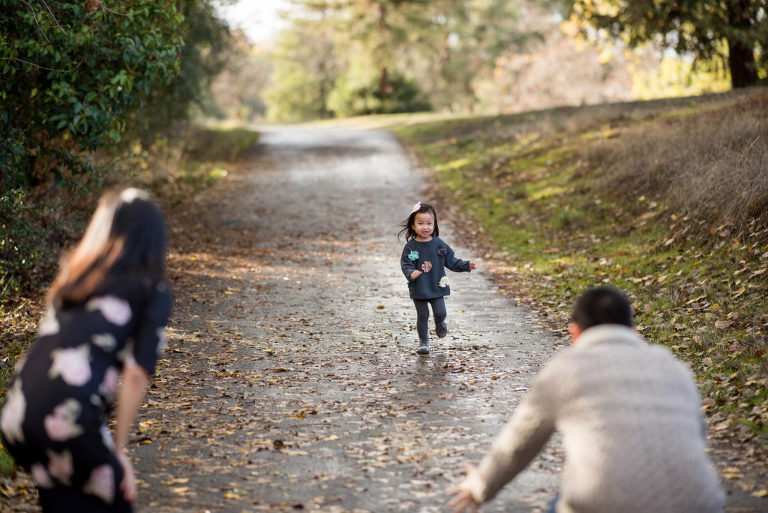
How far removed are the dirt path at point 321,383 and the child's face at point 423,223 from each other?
1353 mm

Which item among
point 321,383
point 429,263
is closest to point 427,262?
point 429,263

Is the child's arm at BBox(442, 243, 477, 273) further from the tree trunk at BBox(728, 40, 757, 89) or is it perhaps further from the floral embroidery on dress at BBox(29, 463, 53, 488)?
the tree trunk at BBox(728, 40, 757, 89)

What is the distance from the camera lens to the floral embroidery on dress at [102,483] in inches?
119

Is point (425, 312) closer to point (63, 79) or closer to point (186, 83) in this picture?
point (63, 79)

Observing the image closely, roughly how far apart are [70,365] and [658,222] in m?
11.4

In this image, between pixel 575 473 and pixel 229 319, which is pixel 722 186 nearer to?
pixel 229 319

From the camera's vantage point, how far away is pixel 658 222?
1275 centimetres

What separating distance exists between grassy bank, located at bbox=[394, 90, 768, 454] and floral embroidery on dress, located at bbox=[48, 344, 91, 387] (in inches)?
188

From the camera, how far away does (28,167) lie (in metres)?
11.4

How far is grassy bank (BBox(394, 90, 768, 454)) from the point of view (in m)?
7.77

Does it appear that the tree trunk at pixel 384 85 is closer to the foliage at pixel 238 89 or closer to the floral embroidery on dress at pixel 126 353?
the foliage at pixel 238 89

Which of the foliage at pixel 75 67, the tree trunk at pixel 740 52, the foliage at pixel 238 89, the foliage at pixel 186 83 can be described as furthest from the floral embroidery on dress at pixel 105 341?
the foliage at pixel 238 89

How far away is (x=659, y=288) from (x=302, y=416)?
558 centimetres

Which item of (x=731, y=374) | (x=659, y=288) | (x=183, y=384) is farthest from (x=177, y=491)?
(x=659, y=288)
